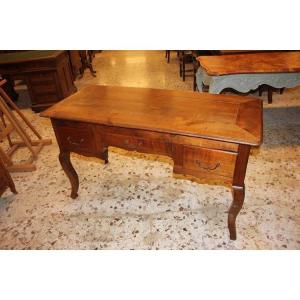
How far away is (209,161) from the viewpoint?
166cm

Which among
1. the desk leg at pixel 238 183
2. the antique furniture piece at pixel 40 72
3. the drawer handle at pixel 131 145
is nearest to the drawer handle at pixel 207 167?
the desk leg at pixel 238 183

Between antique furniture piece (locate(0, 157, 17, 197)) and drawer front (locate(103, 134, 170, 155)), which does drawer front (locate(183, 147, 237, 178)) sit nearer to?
drawer front (locate(103, 134, 170, 155))

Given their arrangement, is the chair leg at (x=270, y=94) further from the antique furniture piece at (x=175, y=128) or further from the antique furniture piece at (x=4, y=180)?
the antique furniture piece at (x=4, y=180)

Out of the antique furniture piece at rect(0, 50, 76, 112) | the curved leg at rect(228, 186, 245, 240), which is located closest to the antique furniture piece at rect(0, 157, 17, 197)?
the curved leg at rect(228, 186, 245, 240)

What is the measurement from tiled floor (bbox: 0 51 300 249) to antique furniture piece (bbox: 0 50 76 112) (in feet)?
5.00

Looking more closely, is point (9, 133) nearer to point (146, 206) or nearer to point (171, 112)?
point (146, 206)

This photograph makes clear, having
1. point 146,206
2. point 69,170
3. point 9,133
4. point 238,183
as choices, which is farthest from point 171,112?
point 9,133

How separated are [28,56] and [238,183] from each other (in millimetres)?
4088

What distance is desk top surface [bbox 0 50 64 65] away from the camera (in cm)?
399

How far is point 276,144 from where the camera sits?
317 cm

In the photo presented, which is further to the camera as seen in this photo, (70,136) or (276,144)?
(276,144)

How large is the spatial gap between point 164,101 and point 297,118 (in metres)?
2.70
